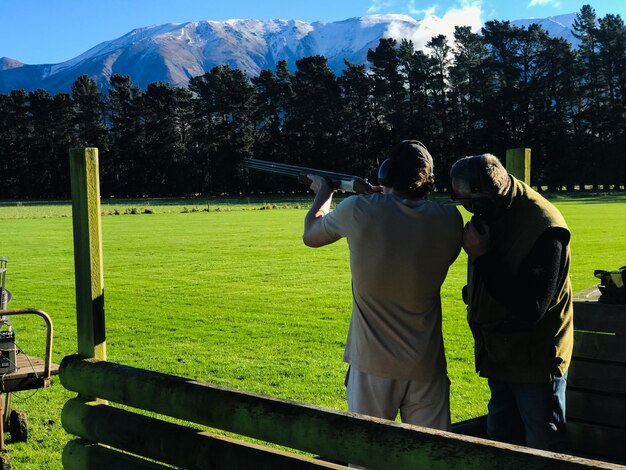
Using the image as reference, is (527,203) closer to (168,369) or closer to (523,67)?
(168,369)

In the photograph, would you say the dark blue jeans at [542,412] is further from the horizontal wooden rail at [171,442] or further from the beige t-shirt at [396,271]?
the horizontal wooden rail at [171,442]

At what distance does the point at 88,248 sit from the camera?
4309mm

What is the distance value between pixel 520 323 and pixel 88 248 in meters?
2.49

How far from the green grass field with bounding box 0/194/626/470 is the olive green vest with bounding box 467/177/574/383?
3.35m

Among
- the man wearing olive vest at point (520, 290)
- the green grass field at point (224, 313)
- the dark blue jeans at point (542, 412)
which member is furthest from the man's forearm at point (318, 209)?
the green grass field at point (224, 313)

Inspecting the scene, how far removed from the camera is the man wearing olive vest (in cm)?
343

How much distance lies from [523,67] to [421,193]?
92201 mm

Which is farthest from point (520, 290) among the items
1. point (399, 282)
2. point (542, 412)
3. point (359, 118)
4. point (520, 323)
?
point (359, 118)

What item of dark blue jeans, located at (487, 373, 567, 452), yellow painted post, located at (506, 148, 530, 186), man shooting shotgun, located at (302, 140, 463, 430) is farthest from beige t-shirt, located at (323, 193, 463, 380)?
yellow painted post, located at (506, 148, 530, 186)

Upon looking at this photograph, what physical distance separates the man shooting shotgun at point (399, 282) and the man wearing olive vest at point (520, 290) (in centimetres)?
17

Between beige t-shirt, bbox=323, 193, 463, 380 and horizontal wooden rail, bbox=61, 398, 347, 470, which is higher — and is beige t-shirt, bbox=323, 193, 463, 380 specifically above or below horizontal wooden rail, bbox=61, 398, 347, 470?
above

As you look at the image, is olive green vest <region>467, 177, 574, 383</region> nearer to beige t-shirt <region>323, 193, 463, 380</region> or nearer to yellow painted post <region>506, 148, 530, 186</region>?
beige t-shirt <region>323, 193, 463, 380</region>

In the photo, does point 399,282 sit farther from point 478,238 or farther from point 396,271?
point 478,238

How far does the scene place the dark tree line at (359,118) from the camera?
275 ft
